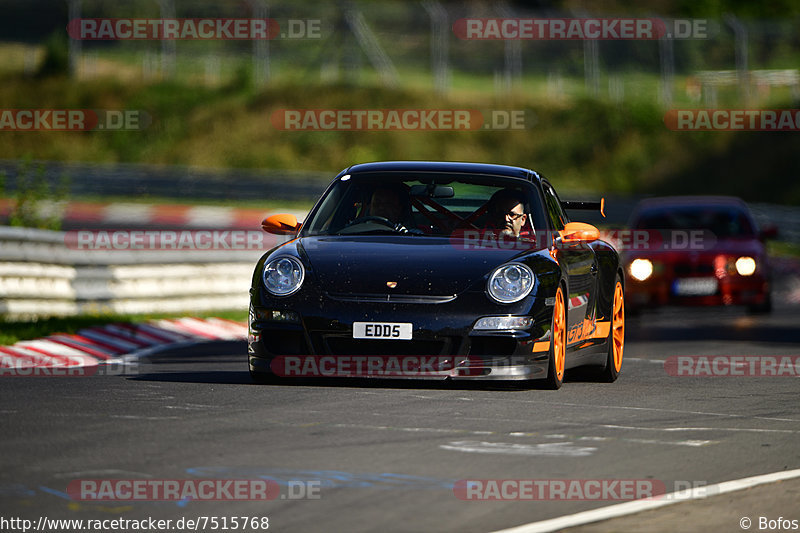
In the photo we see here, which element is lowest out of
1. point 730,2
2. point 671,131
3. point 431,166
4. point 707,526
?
point 707,526

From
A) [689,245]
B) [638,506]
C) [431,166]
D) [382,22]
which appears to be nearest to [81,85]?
[382,22]

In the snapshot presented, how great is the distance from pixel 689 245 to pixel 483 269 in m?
11.1

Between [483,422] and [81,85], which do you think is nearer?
[483,422]

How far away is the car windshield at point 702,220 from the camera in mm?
20312

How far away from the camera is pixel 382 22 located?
4550 centimetres

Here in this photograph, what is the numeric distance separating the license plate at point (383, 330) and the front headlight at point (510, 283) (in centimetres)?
56

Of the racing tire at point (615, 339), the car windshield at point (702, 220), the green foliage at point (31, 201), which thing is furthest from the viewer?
the car windshield at point (702, 220)

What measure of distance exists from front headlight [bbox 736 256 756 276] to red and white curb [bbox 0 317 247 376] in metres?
6.53

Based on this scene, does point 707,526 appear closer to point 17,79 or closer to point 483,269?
point 483,269

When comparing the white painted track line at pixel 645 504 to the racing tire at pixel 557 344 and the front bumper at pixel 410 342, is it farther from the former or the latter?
the racing tire at pixel 557 344

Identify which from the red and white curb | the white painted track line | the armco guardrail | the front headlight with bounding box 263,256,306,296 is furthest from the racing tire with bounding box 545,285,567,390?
the armco guardrail

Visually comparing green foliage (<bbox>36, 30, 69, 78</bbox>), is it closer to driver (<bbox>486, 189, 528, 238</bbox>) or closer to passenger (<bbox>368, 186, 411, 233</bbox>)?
passenger (<bbox>368, 186, 411, 233</bbox>)

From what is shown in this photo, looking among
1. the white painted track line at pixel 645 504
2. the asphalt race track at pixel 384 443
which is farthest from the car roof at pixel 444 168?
the white painted track line at pixel 645 504

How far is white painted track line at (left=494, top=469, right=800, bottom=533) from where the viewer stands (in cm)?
550
